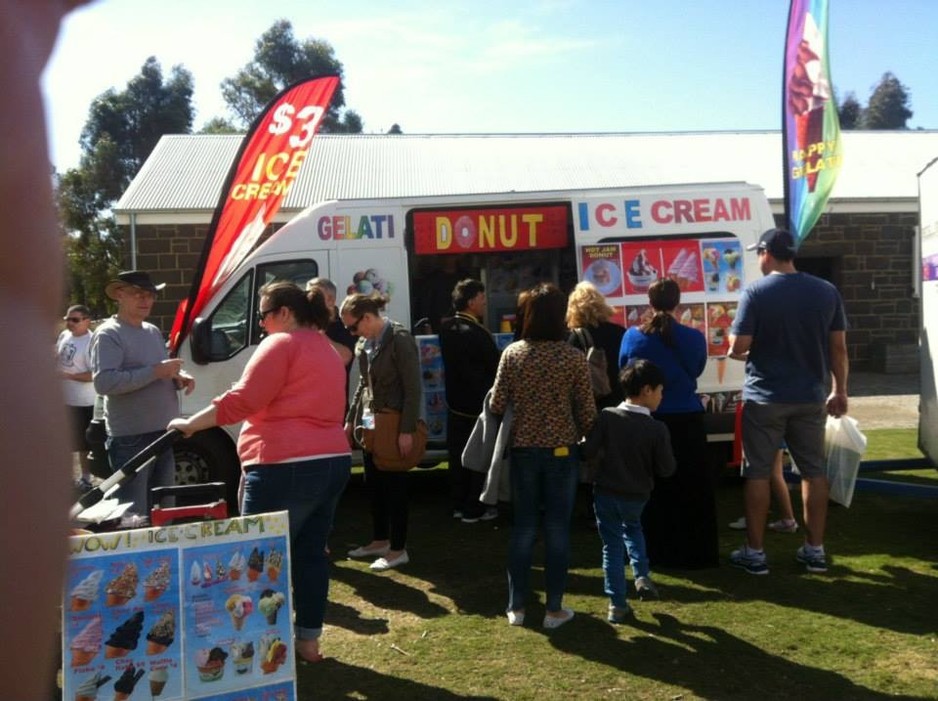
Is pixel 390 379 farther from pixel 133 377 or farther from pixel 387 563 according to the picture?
pixel 133 377

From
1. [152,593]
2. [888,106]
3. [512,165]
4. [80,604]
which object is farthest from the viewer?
[888,106]

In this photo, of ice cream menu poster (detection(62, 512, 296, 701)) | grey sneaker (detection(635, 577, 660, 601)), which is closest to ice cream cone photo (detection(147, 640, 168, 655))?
ice cream menu poster (detection(62, 512, 296, 701))

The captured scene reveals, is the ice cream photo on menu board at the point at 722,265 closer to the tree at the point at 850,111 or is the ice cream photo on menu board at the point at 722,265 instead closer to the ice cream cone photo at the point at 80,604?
the ice cream cone photo at the point at 80,604

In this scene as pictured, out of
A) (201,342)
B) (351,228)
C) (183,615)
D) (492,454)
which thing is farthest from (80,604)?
(351,228)

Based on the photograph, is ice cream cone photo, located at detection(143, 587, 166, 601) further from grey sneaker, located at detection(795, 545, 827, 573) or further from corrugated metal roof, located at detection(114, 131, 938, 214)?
corrugated metal roof, located at detection(114, 131, 938, 214)

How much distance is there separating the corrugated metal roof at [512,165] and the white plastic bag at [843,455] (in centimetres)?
1064

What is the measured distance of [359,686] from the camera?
4590 mm

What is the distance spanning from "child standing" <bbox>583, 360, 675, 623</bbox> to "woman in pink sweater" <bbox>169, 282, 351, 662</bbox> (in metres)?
1.49

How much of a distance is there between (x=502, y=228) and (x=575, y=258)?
2.27ft

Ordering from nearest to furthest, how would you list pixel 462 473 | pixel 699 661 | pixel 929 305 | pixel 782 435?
pixel 699 661, pixel 782 435, pixel 929 305, pixel 462 473

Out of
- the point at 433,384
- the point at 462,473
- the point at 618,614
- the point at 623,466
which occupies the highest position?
the point at 433,384

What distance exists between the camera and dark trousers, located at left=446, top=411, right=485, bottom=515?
781cm

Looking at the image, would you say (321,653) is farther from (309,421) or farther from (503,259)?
(503,259)

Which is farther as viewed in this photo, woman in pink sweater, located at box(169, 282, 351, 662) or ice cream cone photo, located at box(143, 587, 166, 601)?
woman in pink sweater, located at box(169, 282, 351, 662)
